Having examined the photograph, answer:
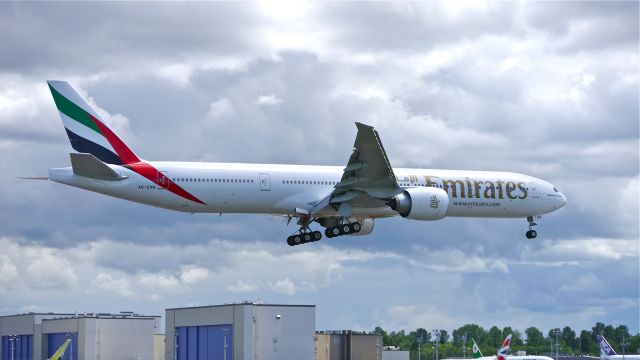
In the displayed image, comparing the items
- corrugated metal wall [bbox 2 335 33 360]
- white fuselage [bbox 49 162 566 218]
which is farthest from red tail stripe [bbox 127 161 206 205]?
corrugated metal wall [bbox 2 335 33 360]

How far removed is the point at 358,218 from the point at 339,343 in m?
26.4

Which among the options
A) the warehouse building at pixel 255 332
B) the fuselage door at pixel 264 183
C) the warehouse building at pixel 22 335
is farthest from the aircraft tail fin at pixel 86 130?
the warehouse building at pixel 22 335

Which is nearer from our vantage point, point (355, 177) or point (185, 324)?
point (355, 177)

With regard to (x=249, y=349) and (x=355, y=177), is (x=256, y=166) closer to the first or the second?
(x=355, y=177)

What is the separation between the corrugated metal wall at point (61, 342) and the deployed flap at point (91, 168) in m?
42.5

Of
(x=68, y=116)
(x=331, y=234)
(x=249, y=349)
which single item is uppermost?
(x=68, y=116)

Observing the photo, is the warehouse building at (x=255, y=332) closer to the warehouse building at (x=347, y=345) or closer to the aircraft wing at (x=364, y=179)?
the warehouse building at (x=347, y=345)

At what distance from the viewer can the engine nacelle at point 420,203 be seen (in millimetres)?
64812

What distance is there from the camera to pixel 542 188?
73.9m

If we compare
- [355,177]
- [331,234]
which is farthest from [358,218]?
[355,177]

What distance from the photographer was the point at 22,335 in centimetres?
11356

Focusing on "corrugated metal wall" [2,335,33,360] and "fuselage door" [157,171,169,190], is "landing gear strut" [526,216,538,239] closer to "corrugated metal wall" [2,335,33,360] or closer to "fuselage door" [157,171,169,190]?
"fuselage door" [157,171,169,190]

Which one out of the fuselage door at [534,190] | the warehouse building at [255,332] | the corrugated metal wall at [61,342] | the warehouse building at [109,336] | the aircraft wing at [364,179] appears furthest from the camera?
the corrugated metal wall at [61,342]

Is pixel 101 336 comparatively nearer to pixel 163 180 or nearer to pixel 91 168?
pixel 163 180
